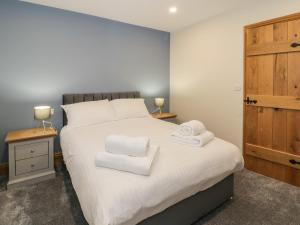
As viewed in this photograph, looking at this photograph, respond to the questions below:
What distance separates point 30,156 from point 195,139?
2.07m

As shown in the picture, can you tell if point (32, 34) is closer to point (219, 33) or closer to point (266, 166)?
point (219, 33)

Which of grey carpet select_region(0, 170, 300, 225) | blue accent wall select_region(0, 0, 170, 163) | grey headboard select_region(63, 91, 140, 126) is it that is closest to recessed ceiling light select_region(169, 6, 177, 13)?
blue accent wall select_region(0, 0, 170, 163)

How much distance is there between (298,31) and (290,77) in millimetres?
539

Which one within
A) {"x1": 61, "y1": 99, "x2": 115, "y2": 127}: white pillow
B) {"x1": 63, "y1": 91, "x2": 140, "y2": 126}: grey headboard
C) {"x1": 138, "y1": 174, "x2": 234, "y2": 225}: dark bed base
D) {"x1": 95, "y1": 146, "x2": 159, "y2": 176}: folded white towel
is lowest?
{"x1": 138, "y1": 174, "x2": 234, "y2": 225}: dark bed base

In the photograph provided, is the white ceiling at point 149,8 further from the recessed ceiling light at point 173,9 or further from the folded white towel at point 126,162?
the folded white towel at point 126,162

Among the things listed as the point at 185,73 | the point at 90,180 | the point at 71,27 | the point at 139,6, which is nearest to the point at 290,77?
the point at 185,73

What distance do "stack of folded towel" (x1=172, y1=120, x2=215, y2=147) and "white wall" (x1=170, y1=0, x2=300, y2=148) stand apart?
4.20 ft

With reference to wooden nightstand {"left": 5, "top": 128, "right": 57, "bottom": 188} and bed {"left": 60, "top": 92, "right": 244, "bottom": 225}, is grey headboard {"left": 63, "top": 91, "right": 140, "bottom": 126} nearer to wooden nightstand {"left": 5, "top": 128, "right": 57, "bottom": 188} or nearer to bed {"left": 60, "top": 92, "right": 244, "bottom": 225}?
wooden nightstand {"left": 5, "top": 128, "right": 57, "bottom": 188}

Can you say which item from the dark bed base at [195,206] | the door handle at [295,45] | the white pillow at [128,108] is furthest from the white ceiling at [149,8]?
the dark bed base at [195,206]

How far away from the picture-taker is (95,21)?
3205 mm

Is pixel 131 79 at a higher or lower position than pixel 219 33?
lower

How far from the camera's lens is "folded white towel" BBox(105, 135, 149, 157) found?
4.72 feet

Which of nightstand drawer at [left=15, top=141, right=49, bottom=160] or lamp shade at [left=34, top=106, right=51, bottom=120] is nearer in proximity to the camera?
nightstand drawer at [left=15, top=141, right=49, bottom=160]

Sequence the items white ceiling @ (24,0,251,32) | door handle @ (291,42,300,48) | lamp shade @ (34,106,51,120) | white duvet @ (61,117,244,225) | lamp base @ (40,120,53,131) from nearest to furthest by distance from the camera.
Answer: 1. white duvet @ (61,117,244,225)
2. door handle @ (291,42,300,48)
3. lamp shade @ (34,106,51,120)
4. white ceiling @ (24,0,251,32)
5. lamp base @ (40,120,53,131)
